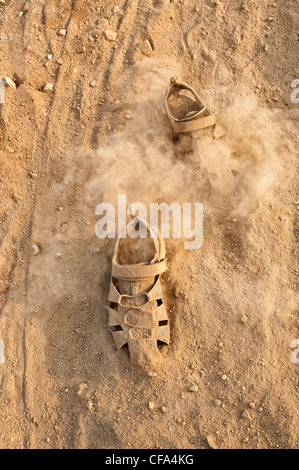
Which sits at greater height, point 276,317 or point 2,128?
point 2,128

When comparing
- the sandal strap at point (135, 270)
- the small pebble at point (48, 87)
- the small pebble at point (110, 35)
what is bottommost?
the sandal strap at point (135, 270)

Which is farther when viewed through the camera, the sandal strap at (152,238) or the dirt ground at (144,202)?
the sandal strap at (152,238)

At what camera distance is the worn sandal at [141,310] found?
5.56 meters

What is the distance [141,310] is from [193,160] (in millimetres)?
2147

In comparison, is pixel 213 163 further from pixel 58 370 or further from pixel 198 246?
pixel 58 370

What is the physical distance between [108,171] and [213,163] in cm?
143

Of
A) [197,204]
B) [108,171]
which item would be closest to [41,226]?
[108,171]

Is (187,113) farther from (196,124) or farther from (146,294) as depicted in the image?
(146,294)

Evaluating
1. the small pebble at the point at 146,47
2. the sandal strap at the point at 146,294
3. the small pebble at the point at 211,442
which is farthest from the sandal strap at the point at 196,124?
the small pebble at the point at 211,442

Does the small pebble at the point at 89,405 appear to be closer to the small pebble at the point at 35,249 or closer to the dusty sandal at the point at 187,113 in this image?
the small pebble at the point at 35,249

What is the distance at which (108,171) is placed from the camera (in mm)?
6188

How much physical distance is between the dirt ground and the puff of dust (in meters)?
0.02

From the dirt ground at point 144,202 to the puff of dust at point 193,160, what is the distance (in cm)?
2

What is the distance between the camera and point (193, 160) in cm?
616
